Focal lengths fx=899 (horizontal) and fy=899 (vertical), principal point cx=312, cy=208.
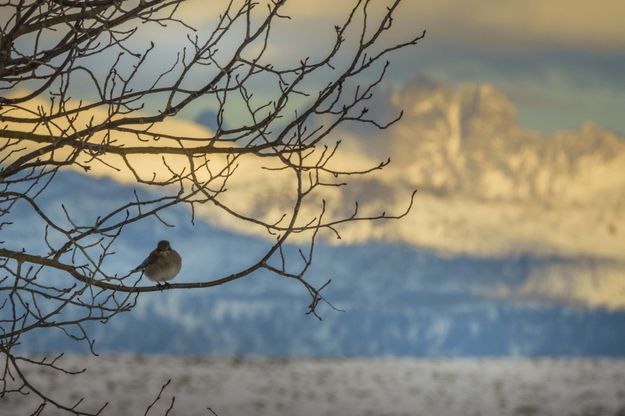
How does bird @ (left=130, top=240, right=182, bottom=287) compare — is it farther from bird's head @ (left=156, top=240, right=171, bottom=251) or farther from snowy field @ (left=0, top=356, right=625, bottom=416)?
snowy field @ (left=0, top=356, right=625, bottom=416)

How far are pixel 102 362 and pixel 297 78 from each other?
57.3 ft

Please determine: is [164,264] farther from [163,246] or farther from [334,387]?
[334,387]

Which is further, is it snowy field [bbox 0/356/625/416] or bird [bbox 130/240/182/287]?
snowy field [bbox 0/356/625/416]

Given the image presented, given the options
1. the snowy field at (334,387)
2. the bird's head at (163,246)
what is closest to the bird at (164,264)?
the bird's head at (163,246)

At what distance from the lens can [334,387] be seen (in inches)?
830

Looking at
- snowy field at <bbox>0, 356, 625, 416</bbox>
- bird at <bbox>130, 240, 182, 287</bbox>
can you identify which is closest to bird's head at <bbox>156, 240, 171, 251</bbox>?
bird at <bbox>130, 240, 182, 287</bbox>

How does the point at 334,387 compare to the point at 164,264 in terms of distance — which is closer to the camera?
the point at 164,264

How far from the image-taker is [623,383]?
71.3 feet

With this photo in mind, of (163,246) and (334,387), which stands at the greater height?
(334,387)

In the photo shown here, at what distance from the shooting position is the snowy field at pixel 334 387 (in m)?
19.0

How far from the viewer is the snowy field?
1900cm

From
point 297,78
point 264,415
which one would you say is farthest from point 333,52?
point 264,415

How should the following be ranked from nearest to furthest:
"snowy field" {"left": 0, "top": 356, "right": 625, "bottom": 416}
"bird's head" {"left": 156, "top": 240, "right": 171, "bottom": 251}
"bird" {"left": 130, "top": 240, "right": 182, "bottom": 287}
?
"bird" {"left": 130, "top": 240, "right": 182, "bottom": 287} < "bird's head" {"left": 156, "top": 240, "right": 171, "bottom": 251} < "snowy field" {"left": 0, "top": 356, "right": 625, "bottom": 416}

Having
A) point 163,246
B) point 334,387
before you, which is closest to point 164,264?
point 163,246
